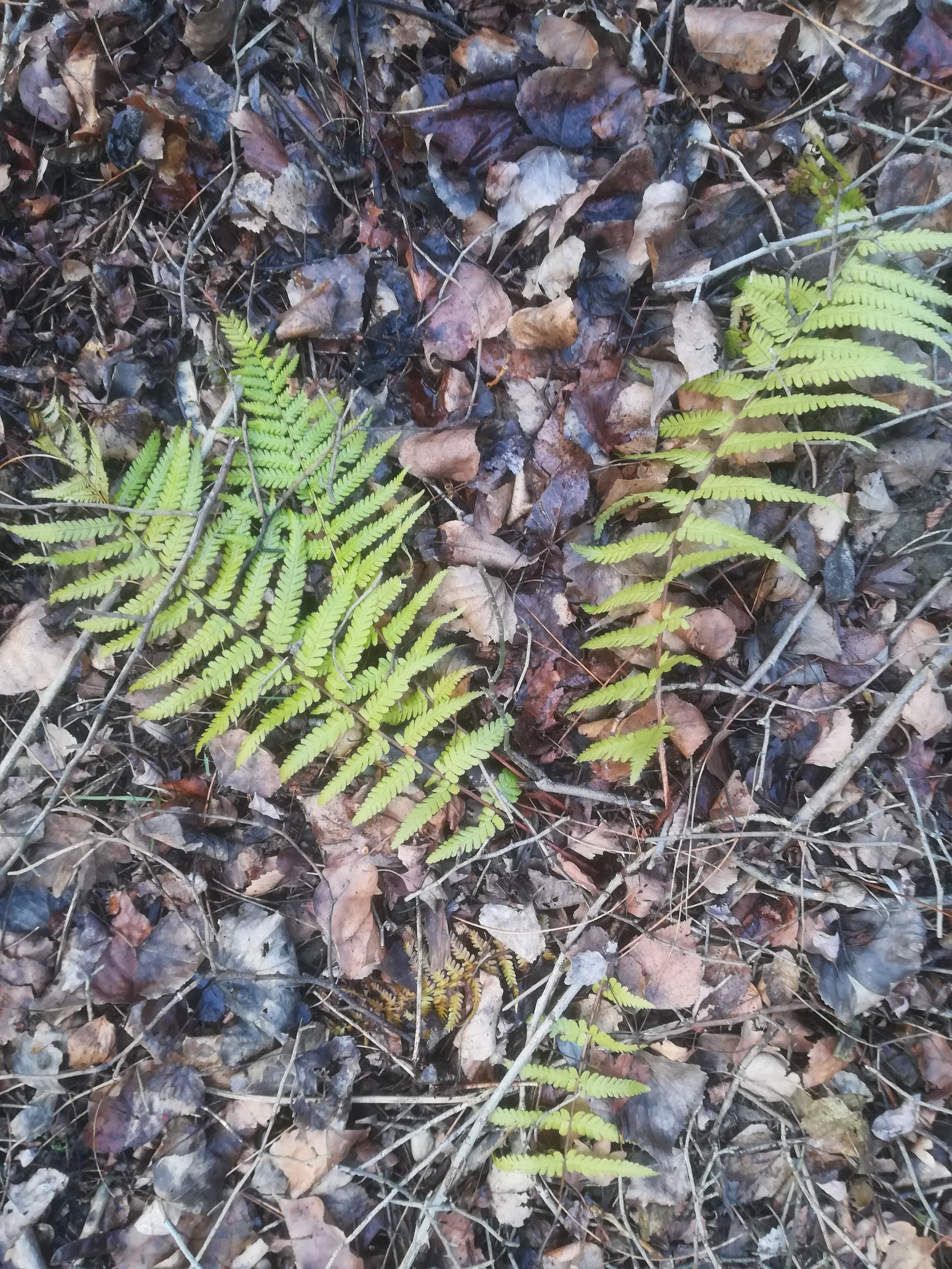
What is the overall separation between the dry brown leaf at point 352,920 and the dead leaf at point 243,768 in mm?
440

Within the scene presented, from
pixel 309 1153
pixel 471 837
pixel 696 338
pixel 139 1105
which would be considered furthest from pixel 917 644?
pixel 139 1105

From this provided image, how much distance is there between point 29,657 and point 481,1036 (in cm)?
222

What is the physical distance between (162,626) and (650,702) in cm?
182

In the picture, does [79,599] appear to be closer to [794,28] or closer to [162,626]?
[162,626]

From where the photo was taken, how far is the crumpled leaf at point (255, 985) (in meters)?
2.94

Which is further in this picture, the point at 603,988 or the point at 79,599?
the point at 79,599

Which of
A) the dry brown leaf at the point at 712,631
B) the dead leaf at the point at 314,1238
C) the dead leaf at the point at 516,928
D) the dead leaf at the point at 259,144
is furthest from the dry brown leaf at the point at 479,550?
the dead leaf at the point at 314,1238

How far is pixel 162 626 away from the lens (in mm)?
2863

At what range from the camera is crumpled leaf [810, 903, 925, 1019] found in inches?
110

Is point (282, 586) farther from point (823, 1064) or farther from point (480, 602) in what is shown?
point (823, 1064)

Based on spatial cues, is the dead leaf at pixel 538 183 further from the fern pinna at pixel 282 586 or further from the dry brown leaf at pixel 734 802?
the dry brown leaf at pixel 734 802

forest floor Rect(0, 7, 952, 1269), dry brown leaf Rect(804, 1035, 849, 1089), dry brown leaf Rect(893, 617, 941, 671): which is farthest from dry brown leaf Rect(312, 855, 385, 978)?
dry brown leaf Rect(893, 617, 941, 671)

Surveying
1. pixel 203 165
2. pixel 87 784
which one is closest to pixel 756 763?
pixel 87 784

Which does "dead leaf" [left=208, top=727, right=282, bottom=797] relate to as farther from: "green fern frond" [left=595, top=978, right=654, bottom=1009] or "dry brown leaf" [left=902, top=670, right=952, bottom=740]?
"dry brown leaf" [left=902, top=670, right=952, bottom=740]
